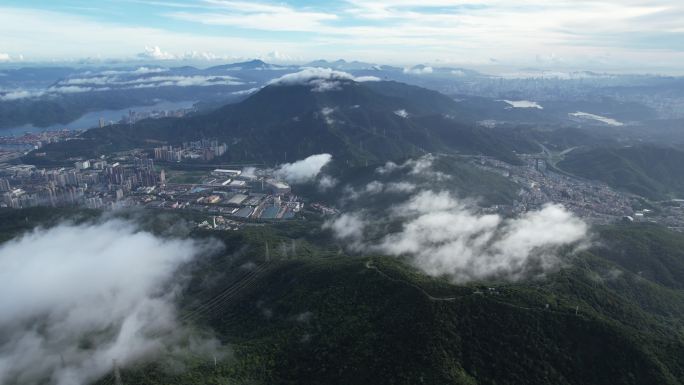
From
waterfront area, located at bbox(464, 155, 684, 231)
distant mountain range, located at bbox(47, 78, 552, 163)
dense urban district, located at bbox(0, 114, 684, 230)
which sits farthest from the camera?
distant mountain range, located at bbox(47, 78, 552, 163)

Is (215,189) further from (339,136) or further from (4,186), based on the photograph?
(4,186)

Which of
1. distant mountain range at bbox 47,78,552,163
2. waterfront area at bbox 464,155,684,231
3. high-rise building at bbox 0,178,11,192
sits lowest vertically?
high-rise building at bbox 0,178,11,192

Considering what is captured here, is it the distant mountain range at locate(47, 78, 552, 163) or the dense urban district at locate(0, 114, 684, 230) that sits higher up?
the distant mountain range at locate(47, 78, 552, 163)

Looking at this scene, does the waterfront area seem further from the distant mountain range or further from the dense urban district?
the distant mountain range

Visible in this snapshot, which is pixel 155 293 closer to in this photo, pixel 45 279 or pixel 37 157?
pixel 45 279

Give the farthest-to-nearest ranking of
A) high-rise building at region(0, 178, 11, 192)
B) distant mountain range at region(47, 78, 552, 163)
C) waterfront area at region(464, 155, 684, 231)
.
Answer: distant mountain range at region(47, 78, 552, 163), high-rise building at region(0, 178, 11, 192), waterfront area at region(464, 155, 684, 231)

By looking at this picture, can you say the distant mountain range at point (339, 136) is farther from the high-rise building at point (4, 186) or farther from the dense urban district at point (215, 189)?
the high-rise building at point (4, 186)

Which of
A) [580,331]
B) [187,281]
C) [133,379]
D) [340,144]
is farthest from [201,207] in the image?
[580,331]

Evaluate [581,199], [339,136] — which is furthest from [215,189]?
[581,199]

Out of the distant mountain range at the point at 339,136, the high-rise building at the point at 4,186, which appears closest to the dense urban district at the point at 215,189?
the high-rise building at the point at 4,186

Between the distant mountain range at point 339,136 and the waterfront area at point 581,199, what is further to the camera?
the distant mountain range at point 339,136

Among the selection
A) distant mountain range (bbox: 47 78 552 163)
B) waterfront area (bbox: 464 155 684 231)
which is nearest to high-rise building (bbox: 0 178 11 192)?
distant mountain range (bbox: 47 78 552 163)
